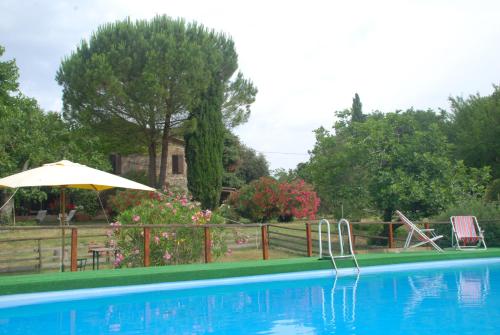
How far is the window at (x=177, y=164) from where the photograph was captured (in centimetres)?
3190

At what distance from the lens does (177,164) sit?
31922mm

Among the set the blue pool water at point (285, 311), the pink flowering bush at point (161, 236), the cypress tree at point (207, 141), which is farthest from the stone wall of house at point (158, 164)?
the blue pool water at point (285, 311)

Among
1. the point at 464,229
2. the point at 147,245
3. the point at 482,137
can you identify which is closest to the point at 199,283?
the point at 147,245

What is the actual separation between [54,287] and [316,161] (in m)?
13.0

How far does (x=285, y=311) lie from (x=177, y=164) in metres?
25.8

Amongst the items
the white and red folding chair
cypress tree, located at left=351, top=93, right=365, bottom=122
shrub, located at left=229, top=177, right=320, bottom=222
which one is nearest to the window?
shrub, located at left=229, top=177, right=320, bottom=222

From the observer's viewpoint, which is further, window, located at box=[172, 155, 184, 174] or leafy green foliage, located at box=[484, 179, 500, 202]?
window, located at box=[172, 155, 184, 174]

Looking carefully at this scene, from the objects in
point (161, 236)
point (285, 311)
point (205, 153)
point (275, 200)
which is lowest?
point (285, 311)

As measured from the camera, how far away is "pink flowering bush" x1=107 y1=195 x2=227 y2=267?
1014cm

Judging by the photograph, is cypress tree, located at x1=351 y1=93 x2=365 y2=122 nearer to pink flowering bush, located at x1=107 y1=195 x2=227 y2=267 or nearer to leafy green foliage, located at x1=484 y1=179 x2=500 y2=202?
leafy green foliage, located at x1=484 y1=179 x2=500 y2=202

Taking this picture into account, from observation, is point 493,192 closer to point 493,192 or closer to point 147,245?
point 493,192

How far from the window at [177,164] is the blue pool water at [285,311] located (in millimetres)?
23119

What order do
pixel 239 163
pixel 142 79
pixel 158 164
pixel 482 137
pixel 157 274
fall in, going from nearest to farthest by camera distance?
pixel 157 274 → pixel 142 79 → pixel 482 137 → pixel 158 164 → pixel 239 163

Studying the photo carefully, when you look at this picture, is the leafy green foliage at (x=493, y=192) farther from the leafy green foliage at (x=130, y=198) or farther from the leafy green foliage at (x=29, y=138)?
the leafy green foliage at (x=29, y=138)
